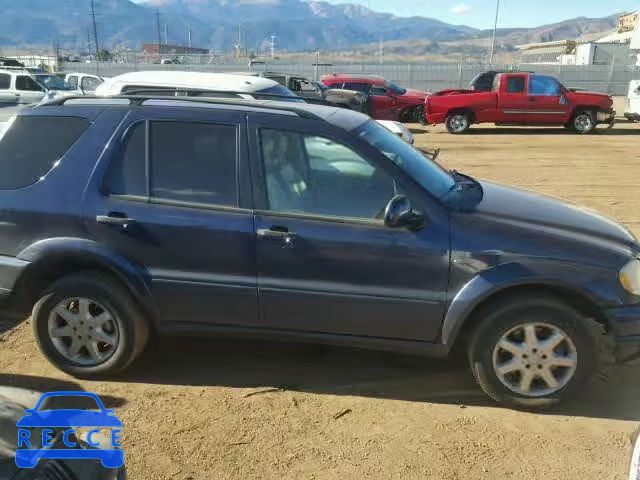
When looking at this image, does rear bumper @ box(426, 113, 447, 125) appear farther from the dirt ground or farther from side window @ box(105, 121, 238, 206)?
side window @ box(105, 121, 238, 206)

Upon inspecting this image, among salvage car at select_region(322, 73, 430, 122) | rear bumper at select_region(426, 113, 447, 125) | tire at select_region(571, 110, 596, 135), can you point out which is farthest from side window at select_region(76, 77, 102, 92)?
tire at select_region(571, 110, 596, 135)

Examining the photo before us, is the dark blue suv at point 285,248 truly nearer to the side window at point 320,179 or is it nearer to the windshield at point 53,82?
the side window at point 320,179

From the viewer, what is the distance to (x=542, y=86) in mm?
16812

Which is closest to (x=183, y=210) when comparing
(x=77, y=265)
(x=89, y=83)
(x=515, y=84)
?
(x=77, y=265)

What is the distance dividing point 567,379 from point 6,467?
2.89 metres

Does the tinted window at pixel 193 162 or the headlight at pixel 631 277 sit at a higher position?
the tinted window at pixel 193 162

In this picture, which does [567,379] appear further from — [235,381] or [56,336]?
[56,336]

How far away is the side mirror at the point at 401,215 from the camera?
3.23m

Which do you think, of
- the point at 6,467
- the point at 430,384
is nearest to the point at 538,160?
the point at 430,384

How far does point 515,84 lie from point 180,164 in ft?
50.4

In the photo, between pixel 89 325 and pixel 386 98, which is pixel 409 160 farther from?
pixel 386 98

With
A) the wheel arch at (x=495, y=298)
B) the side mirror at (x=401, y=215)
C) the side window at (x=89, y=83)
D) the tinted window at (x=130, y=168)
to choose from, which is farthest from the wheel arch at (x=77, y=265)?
the side window at (x=89, y=83)

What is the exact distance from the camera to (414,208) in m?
3.34

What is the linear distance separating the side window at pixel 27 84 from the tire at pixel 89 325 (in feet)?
51.9
